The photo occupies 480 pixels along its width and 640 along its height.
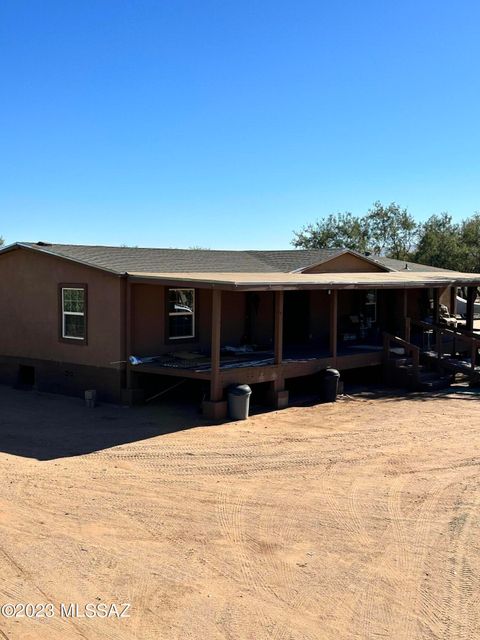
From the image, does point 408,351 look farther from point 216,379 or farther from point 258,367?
point 216,379

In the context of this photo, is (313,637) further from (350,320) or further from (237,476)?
(350,320)

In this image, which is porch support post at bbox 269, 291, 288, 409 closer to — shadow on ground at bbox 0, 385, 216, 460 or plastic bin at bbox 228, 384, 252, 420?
plastic bin at bbox 228, 384, 252, 420

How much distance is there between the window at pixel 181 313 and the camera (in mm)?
16000

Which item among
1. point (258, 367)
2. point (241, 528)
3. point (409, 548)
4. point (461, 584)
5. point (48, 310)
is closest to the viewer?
point (461, 584)

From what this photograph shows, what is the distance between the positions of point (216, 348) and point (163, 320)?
2.95m

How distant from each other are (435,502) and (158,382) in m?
8.25

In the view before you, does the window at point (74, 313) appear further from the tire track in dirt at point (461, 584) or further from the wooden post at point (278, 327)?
Result: the tire track in dirt at point (461, 584)

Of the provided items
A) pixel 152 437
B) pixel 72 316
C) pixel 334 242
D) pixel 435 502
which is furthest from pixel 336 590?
pixel 334 242

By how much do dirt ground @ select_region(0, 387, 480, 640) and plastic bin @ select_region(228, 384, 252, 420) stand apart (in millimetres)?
408

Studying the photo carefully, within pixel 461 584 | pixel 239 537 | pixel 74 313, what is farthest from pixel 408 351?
pixel 461 584

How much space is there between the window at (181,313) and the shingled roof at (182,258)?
58 centimetres

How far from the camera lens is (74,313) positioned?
15656 mm

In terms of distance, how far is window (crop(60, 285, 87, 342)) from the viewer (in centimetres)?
1541

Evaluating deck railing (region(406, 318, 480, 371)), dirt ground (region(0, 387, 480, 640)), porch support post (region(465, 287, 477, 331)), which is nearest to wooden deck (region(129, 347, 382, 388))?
dirt ground (region(0, 387, 480, 640))
